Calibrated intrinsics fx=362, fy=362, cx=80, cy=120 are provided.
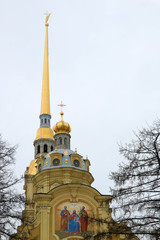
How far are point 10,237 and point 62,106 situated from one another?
39898mm

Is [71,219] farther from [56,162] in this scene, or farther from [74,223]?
[56,162]

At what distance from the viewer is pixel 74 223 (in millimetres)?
31859

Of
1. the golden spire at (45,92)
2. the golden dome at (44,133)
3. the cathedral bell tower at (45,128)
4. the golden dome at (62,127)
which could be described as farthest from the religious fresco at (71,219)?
the golden spire at (45,92)

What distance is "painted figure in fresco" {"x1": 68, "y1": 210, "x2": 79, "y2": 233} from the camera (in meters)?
31.6

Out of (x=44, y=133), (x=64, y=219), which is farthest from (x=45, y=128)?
(x=64, y=219)

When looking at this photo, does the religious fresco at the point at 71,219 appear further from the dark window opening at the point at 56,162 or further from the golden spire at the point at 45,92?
the golden spire at the point at 45,92

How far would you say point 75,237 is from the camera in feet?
102

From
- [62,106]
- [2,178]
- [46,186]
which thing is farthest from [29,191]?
[2,178]

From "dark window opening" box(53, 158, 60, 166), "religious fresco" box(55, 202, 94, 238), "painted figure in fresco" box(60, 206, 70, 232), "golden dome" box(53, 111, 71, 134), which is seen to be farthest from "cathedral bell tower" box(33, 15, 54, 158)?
"painted figure in fresco" box(60, 206, 70, 232)

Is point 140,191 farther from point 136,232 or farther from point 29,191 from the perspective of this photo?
point 29,191

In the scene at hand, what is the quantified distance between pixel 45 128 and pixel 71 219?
1143 inches

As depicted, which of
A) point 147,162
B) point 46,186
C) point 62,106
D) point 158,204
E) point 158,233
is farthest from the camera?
point 62,106

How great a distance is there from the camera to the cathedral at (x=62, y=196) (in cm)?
3132

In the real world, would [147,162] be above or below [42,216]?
below
